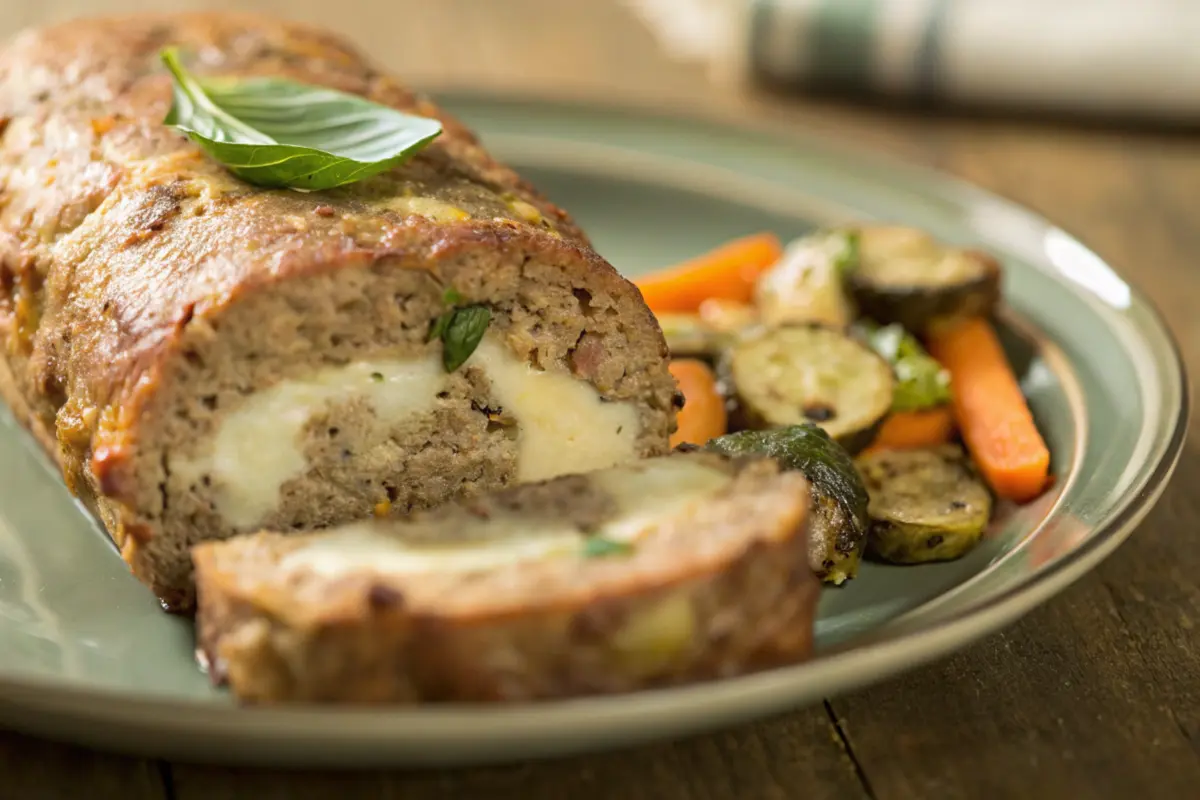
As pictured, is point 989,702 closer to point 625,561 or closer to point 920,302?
point 625,561

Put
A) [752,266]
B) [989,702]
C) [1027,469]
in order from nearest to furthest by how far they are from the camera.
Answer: [989,702]
[1027,469]
[752,266]

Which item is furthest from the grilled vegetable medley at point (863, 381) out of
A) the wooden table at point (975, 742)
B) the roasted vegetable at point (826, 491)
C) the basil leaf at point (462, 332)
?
the basil leaf at point (462, 332)

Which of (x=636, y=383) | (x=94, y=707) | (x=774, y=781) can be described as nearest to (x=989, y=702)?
(x=774, y=781)

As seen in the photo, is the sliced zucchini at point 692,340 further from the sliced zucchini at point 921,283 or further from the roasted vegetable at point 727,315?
the sliced zucchini at point 921,283

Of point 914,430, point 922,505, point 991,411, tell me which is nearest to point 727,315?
point 914,430

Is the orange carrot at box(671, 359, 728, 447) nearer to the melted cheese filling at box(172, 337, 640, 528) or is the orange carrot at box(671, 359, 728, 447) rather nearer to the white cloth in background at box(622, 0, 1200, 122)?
the melted cheese filling at box(172, 337, 640, 528)

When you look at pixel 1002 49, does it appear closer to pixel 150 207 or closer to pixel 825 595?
pixel 825 595

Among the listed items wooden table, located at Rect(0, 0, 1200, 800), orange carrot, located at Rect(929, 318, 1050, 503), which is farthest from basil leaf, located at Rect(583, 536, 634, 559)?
orange carrot, located at Rect(929, 318, 1050, 503)
